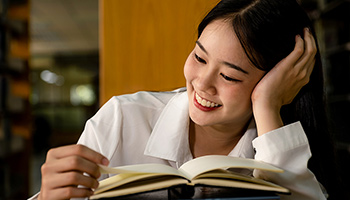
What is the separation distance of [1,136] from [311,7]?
3.24 metres

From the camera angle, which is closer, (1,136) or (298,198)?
(298,198)

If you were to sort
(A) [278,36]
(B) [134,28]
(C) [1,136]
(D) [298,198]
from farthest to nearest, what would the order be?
(C) [1,136], (B) [134,28], (A) [278,36], (D) [298,198]

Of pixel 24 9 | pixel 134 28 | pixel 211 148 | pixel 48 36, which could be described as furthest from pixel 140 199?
pixel 48 36

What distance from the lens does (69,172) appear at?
0.60 metres

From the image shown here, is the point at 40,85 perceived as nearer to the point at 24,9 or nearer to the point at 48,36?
the point at 48,36

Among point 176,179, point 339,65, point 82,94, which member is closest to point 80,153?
point 176,179

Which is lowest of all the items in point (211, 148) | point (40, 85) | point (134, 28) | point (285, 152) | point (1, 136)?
point (40, 85)

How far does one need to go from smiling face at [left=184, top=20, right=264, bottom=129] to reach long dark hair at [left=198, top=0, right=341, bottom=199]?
33 millimetres

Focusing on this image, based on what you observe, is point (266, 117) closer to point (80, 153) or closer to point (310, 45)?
point (310, 45)

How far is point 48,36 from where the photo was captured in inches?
317

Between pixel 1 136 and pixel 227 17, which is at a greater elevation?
pixel 227 17

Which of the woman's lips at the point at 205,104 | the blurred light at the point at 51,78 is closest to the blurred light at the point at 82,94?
the blurred light at the point at 51,78

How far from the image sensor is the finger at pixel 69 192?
579 millimetres

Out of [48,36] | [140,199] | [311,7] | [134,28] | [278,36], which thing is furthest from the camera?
[48,36]
